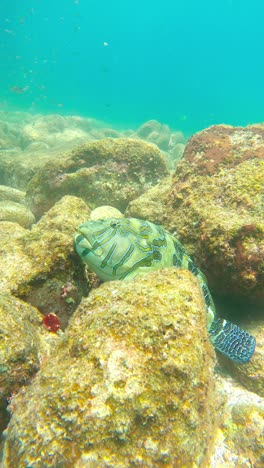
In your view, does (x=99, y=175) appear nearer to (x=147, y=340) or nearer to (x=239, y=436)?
(x=147, y=340)

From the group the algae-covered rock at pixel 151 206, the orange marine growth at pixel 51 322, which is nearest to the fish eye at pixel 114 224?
the orange marine growth at pixel 51 322

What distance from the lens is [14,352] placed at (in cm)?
214

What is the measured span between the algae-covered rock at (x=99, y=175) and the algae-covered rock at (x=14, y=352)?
14.7 feet

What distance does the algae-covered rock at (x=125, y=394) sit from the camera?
1.64m

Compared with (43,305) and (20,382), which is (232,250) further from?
(20,382)

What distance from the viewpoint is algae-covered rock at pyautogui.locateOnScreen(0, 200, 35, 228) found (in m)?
6.04

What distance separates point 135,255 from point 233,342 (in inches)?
62.3

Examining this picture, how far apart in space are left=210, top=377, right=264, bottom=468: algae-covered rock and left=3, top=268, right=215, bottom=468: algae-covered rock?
87 cm

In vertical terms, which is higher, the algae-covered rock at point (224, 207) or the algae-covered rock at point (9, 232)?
the algae-covered rock at point (224, 207)

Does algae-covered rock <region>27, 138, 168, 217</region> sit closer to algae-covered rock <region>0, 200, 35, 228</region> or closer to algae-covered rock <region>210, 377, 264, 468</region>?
algae-covered rock <region>0, 200, 35, 228</region>

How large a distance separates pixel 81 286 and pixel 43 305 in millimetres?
504

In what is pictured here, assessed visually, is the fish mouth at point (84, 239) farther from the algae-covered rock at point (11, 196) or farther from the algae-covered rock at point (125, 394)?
the algae-covered rock at point (11, 196)

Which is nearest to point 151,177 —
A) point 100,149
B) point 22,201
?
point 100,149

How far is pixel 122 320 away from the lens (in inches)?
80.4
